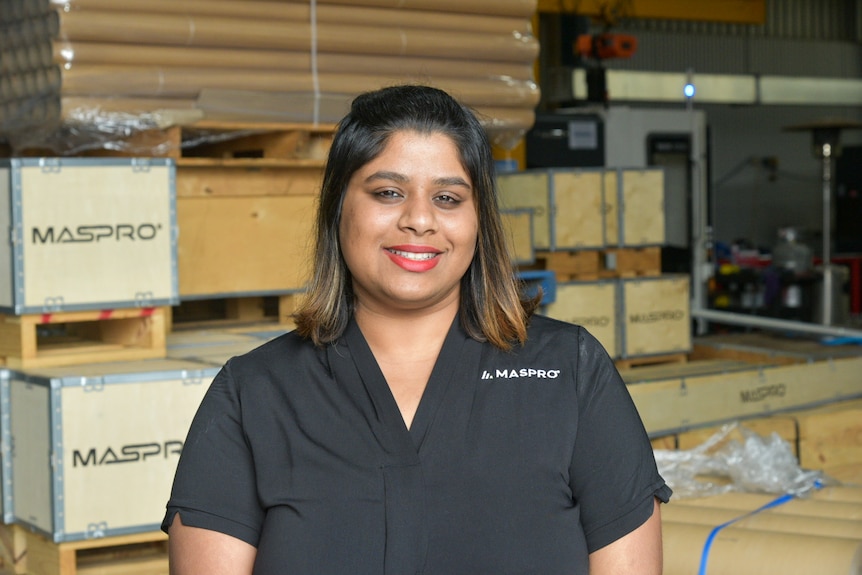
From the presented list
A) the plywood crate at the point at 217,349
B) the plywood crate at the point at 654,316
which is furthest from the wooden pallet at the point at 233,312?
the plywood crate at the point at 654,316

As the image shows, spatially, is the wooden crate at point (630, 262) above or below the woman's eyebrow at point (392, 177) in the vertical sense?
below

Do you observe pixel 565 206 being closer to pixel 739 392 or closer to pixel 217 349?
pixel 739 392

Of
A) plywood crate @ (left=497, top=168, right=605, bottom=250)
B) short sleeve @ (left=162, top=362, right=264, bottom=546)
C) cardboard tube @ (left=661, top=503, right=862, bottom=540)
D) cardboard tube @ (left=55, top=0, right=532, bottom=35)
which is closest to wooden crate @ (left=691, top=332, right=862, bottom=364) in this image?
plywood crate @ (left=497, top=168, right=605, bottom=250)

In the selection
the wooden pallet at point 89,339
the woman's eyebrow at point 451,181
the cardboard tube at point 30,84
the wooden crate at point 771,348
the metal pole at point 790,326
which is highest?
the cardboard tube at point 30,84

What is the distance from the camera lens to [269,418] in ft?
5.98

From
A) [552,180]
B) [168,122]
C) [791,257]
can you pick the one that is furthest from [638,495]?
[791,257]

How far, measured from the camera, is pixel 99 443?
3.52m

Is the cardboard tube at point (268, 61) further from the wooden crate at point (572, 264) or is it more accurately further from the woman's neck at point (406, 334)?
the woman's neck at point (406, 334)

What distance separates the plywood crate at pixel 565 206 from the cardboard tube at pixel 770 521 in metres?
3.73

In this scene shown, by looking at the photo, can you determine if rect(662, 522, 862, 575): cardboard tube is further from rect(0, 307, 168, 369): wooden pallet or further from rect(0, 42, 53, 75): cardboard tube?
rect(0, 42, 53, 75): cardboard tube

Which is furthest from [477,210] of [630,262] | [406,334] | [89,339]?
[630,262]

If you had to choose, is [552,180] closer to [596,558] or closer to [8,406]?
[8,406]

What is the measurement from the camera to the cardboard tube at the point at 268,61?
14.1 feet

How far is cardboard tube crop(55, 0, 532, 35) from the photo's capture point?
438 centimetres
